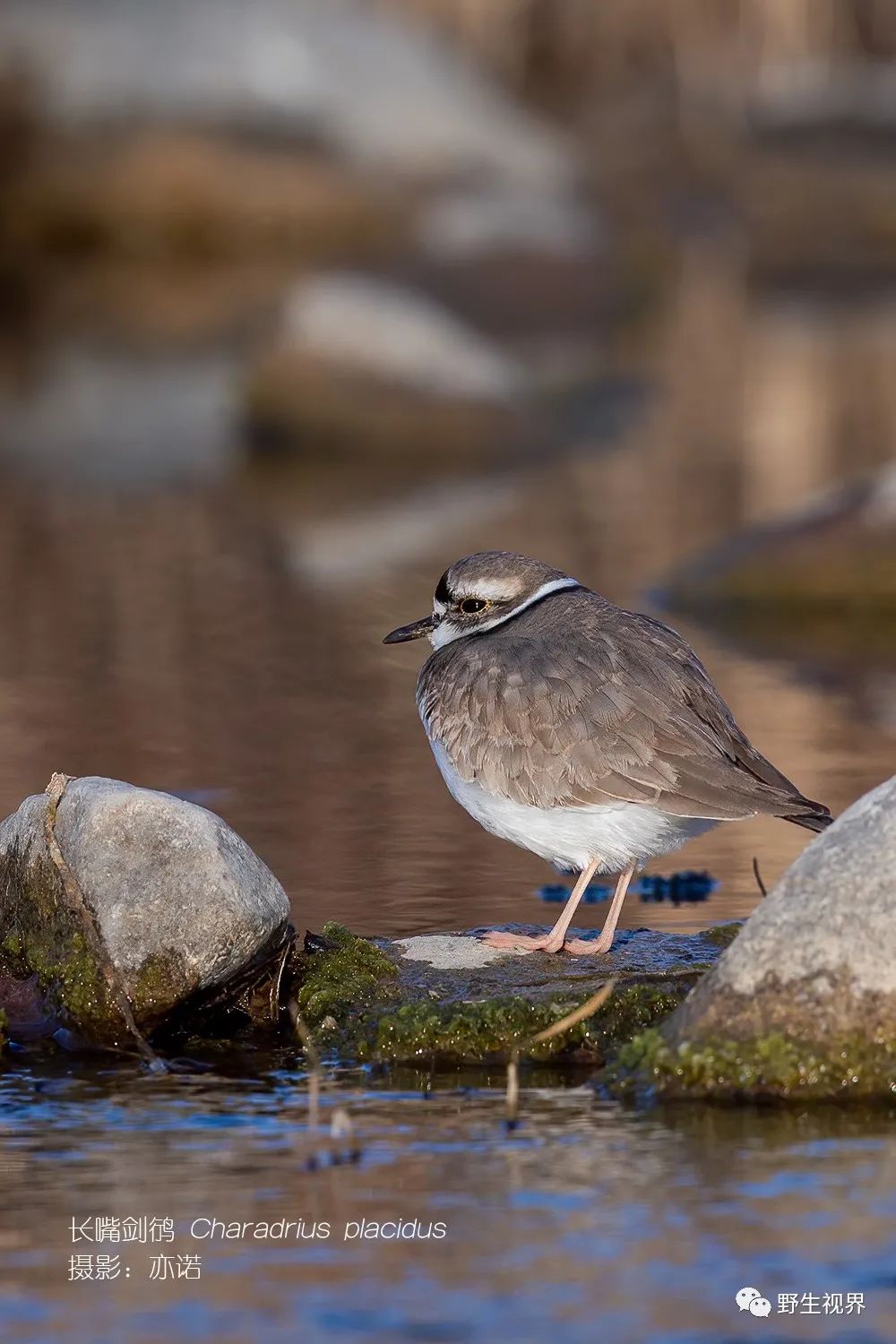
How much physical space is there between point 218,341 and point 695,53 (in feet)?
47.2

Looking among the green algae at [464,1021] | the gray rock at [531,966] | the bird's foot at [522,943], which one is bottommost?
the green algae at [464,1021]

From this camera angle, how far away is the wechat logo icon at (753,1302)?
4637 mm

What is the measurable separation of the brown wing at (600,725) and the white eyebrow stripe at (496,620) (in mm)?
321

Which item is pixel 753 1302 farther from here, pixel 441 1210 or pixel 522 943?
pixel 522 943

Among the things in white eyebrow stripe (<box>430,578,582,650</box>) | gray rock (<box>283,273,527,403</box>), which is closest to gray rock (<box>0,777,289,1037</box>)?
white eyebrow stripe (<box>430,578,582,650</box>)

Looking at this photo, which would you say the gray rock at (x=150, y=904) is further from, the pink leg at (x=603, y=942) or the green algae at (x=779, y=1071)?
the green algae at (x=779, y=1071)

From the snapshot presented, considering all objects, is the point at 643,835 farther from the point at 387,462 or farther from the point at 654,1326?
the point at 387,462

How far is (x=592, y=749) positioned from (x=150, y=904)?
57.4 inches

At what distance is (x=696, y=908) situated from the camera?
26.7ft

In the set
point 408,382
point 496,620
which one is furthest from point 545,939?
point 408,382

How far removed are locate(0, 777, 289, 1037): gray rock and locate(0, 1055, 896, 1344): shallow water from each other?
0.36 m

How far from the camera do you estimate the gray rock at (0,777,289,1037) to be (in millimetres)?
6543

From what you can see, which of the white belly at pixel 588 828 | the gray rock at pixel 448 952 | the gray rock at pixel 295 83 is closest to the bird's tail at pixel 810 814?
the white belly at pixel 588 828

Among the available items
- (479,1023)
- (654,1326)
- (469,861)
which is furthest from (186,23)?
(654,1326)
